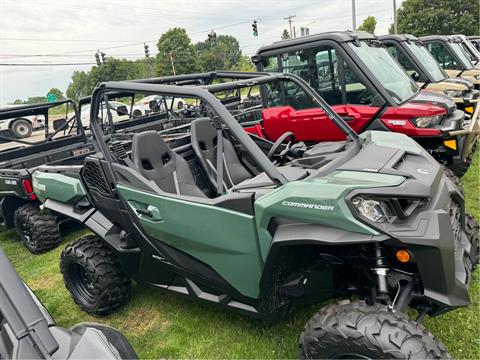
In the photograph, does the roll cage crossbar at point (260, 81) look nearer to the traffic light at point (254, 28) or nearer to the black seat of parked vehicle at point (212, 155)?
the black seat of parked vehicle at point (212, 155)

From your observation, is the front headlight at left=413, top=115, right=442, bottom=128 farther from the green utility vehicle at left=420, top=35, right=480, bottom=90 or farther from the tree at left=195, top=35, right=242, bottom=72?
the tree at left=195, top=35, right=242, bottom=72

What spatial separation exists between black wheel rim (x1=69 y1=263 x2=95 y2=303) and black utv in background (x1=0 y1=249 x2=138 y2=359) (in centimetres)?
185

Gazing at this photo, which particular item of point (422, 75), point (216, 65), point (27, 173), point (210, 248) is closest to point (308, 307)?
point (210, 248)

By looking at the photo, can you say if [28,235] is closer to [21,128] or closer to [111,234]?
[21,128]

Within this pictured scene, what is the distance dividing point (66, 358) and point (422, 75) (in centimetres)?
689

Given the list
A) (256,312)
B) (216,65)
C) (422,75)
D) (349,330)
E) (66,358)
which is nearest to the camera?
(66,358)

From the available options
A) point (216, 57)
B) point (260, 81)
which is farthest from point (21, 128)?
point (216, 57)

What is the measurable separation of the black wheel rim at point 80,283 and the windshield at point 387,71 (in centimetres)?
372

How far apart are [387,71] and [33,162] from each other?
15.4ft

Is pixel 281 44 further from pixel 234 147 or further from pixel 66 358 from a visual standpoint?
pixel 66 358

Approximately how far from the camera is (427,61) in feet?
23.3

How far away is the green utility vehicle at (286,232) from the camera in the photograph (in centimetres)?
186

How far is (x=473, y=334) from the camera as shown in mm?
2516

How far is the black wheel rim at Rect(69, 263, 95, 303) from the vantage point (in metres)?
3.29
